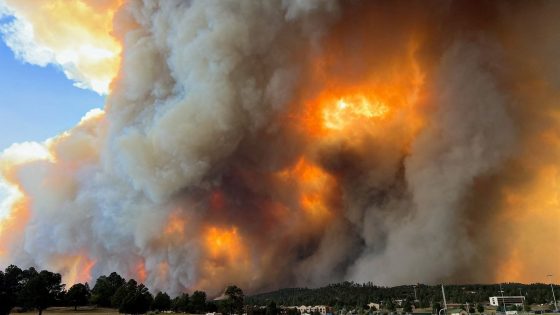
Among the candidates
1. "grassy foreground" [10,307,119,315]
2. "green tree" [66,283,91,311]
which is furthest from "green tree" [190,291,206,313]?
"green tree" [66,283,91,311]

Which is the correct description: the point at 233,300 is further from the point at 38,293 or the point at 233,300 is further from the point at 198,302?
the point at 38,293

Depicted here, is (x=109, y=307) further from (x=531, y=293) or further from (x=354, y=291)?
(x=531, y=293)

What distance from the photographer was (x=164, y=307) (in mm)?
77000

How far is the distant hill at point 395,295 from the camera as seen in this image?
338 ft

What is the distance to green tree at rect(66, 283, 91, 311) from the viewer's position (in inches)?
3031

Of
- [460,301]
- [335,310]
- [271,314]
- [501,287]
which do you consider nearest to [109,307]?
[271,314]

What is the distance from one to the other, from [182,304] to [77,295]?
55.6ft

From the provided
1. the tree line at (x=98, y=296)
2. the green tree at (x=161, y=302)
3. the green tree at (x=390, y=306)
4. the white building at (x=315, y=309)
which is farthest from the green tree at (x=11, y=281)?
the green tree at (x=390, y=306)

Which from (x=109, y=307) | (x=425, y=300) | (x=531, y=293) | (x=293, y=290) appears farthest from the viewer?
(x=293, y=290)

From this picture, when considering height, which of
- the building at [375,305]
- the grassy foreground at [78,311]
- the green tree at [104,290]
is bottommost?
the grassy foreground at [78,311]

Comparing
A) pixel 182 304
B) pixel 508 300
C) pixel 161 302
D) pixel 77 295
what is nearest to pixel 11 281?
pixel 77 295

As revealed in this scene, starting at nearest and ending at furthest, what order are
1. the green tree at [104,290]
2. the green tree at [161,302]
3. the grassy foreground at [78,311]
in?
the grassy foreground at [78,311] < the green tree at [161,302] < the green tree at [104,290]

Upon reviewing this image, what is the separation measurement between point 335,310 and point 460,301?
86.5 feet

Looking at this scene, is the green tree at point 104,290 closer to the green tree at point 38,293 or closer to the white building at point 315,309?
the green tree at point 38,293
